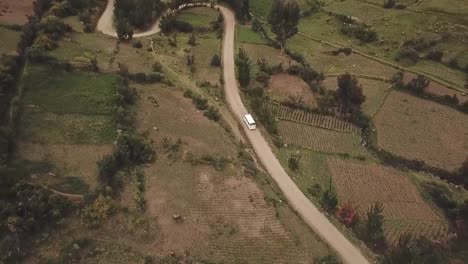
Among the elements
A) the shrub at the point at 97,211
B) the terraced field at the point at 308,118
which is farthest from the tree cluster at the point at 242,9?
the shrub at the point at 97,211

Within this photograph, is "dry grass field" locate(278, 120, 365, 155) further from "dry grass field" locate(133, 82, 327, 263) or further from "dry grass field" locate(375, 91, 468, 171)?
"dry grass field" locate(133, 82, 327, 263)

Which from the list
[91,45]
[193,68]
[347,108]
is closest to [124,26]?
[91,45]

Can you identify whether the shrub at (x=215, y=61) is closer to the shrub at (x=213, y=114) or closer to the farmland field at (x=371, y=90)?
the shrub at (x=213, y=114)

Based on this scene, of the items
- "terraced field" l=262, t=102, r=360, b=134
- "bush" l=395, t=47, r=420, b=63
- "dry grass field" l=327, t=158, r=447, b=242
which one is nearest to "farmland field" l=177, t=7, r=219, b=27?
"terraced field" l=262, t=102, r=360, b=134

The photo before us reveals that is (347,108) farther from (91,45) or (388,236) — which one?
(91,45)

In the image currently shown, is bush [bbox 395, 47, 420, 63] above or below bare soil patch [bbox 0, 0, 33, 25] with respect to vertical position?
above

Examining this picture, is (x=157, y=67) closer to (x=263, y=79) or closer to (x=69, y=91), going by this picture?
(x=69, y=91)

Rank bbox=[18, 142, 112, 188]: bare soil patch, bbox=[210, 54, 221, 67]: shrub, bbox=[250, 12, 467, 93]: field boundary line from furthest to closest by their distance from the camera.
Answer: bbox=[210, 54, 221, 67]: shrub → bbox=[250, 12, 467, 93]: field boundary line → bbox=[18, 142, 112, 188]: bare soil patch
